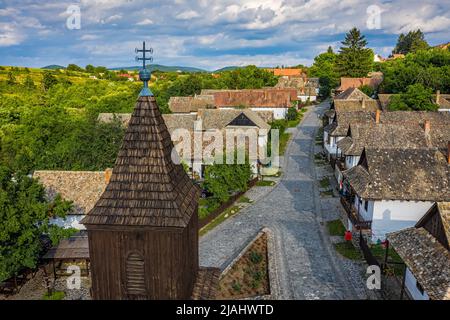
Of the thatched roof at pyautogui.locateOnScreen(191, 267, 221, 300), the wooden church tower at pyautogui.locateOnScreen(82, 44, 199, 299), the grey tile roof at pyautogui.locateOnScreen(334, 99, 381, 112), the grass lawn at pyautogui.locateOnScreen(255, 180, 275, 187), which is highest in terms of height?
the grey tile roof at pyautogui.locateOnScreen(334, 99, 381, 112)

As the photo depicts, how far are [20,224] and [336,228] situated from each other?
2180 centimetres

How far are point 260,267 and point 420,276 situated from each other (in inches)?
432

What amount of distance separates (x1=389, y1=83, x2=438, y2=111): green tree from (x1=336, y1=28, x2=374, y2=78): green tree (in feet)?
169

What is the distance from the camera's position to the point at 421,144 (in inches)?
1446

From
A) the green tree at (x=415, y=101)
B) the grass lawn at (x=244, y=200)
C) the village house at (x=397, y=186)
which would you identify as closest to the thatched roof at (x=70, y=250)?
the grass lawn at (x=244, y=200)

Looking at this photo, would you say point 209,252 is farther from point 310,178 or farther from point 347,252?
point 310,178

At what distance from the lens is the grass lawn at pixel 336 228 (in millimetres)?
29947

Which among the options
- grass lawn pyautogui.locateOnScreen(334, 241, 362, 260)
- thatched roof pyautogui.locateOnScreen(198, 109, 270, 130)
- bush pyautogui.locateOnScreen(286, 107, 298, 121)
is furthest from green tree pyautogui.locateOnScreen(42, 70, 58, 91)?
grass lawn pyautogui.locateOnScreen(334, 241, 362, 260)

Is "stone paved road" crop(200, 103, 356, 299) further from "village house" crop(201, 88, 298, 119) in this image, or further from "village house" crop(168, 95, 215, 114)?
"village house" crop(201, 88, 298, 119)

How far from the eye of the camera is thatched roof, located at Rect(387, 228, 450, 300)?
16016 mm

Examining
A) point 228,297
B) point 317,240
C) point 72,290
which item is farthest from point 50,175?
point 317,240

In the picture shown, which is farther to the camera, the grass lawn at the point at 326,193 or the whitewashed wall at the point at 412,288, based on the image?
the grass lawn at the point at 326,193

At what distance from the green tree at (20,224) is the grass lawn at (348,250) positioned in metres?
17.4

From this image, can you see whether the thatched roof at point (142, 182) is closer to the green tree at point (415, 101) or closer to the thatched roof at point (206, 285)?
the thatched roof at point (206, 285)
